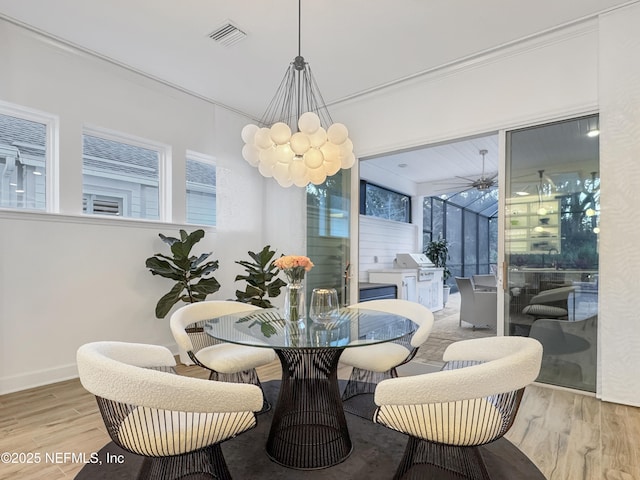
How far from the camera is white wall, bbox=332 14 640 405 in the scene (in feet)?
9.25

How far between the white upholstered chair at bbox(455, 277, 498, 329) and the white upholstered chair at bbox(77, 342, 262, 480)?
4.83 meters

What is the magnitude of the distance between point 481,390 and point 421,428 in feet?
0.99

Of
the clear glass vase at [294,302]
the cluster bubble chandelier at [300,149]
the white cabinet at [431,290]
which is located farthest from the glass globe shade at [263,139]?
the white cabinet at [431,290]

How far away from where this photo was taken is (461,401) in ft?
4.87

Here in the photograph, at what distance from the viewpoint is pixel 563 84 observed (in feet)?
10.4

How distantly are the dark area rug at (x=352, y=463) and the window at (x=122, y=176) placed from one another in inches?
95.1

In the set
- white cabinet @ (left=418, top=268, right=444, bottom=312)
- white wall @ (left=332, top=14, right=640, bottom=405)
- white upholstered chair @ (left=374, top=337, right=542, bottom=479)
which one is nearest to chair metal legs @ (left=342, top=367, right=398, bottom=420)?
white upholstered chair @ (left=374, top=337, right=542, bottom=479)

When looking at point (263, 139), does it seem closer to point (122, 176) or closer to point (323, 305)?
point (323, 305)

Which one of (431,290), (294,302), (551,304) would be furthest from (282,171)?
(431,290)

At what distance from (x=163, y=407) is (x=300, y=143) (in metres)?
1.73

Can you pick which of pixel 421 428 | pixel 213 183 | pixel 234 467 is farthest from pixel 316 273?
pixel 421 428

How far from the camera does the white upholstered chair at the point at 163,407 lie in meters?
1.28

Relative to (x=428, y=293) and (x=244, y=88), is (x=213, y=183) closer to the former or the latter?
(x=244, y=88)

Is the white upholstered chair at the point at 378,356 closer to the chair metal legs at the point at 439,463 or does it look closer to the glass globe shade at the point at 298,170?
the chair metal legs at the point at 439,463
